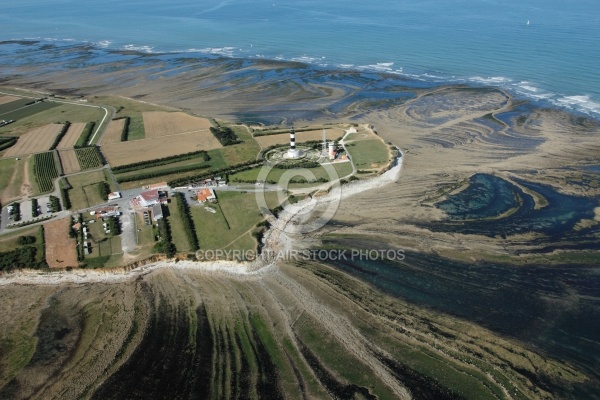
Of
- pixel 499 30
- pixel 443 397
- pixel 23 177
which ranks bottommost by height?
pixel 443 397

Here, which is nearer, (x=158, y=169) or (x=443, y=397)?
(x=443, y=397)

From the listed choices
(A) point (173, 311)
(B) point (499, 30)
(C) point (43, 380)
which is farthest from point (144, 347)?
(B) point (499, 30)

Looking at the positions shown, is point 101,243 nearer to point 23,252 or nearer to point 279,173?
point 23,252

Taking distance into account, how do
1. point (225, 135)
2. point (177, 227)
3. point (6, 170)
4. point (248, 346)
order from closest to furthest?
point (248, 346), point (177, 227), point (6, 170), point (225, 135)

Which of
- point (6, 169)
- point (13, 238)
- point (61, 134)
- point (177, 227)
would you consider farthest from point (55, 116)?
point (177, 227)

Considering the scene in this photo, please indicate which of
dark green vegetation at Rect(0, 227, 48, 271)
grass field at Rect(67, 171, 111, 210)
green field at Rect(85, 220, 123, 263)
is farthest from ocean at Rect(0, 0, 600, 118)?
dark green vegetation at Rect(0, 227, 48, 271)

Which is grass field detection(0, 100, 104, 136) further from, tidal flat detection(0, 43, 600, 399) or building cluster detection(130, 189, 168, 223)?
tidal flat detection(0, 43, 600, 399)

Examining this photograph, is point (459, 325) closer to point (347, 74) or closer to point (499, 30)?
point (347, 74)
